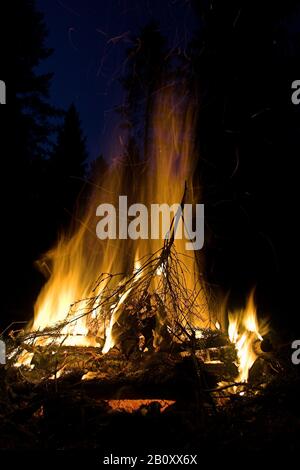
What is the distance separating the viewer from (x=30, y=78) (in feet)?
45.2

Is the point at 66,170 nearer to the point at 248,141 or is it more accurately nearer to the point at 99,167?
the point at 99,167

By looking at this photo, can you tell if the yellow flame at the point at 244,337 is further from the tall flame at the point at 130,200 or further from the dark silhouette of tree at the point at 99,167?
the dark silhouette of tree at the point at 99,167

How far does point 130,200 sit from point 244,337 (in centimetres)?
265

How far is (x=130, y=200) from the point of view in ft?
19.5

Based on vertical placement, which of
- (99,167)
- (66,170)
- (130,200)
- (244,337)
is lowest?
(244,337)

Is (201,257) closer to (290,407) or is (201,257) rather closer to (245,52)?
(245,52)

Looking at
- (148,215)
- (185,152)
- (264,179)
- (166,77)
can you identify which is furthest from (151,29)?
(264,179)

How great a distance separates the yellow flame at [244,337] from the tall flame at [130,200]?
79 cm

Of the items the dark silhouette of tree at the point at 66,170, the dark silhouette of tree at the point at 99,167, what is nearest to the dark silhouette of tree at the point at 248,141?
the dark silhouette of tree at the point at 99,167

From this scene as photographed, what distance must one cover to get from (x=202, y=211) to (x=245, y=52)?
2.85 m

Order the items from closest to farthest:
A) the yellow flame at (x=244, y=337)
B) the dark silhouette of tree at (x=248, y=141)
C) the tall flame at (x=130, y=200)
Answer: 1. the yellow flame at (x=244, y=337)
2. the tall flame at (x=130, y=200)
3. the dark silhouette of tree at (x=248, y=141)

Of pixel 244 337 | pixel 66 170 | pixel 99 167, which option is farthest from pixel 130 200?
pixel 66 170

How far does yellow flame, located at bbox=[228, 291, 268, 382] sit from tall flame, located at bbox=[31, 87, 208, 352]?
794 mm

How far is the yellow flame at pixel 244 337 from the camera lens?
3.86 meters
